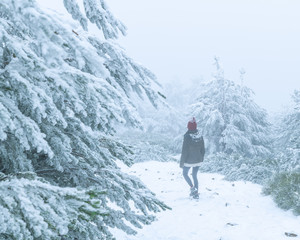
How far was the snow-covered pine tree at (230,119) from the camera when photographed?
1536cm

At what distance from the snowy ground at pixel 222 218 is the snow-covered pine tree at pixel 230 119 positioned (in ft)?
21.7

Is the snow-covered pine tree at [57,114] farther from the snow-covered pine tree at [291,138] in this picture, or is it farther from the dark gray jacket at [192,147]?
the snow-covered pine tree at [291,138]

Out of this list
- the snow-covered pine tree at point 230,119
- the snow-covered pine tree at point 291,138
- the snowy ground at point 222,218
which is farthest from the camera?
the snow-covered pine tree at point 230,119

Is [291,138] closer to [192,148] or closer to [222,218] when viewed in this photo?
[192,148]

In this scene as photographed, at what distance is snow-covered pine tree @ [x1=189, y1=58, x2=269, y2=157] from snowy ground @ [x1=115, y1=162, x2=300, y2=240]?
6616 mm

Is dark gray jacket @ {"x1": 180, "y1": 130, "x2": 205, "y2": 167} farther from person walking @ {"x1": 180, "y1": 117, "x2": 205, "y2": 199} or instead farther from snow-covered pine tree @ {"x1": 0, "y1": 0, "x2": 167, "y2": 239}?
snow-covered pine tree @ {"x1": 0, "y1": 0, "x2": 167, "y2": 239}

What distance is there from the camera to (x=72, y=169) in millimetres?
2770

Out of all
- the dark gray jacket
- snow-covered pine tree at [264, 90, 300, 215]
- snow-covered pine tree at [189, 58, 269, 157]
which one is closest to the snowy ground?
snow-covered pine tree at [264, 90, 300, 215]

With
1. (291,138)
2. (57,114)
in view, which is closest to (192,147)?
(291,138)

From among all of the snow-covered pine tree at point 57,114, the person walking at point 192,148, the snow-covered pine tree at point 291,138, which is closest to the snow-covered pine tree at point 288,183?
the snow-covered pine tree at point 291,138

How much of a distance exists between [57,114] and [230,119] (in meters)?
14.8

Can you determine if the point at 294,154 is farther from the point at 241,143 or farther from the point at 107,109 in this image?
the point at 107,109

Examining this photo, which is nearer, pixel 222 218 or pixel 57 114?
pixel 57 114

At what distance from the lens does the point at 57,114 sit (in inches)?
73.6
